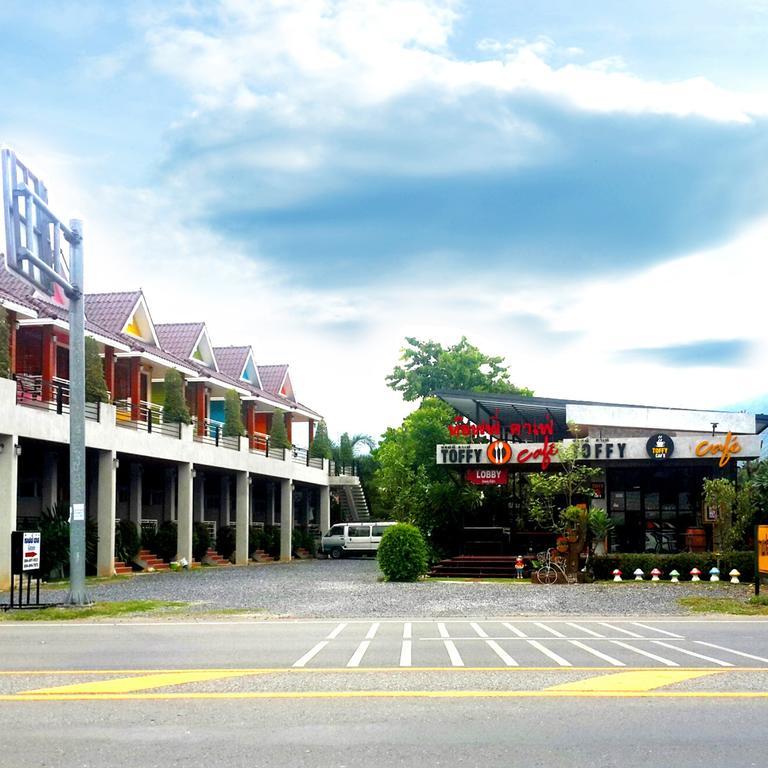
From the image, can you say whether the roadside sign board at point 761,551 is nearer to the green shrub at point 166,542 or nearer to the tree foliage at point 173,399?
the tree foliage at point 173,399

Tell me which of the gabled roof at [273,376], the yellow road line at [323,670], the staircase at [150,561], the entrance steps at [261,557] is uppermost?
the gabled roof at [273,376]

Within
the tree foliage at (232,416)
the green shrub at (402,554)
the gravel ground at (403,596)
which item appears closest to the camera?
the gravel ground at (403,596)

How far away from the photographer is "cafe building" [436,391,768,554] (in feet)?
110

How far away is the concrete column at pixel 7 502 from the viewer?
89.0 feet

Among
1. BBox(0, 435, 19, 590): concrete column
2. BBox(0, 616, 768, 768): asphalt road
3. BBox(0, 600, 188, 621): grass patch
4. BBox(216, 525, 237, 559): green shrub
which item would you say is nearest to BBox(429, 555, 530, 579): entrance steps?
BBox(0, 600, 188, 621): grass patch

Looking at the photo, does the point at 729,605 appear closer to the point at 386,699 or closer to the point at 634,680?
the point at 634,680

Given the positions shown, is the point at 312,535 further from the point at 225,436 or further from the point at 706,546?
the point at 706,546

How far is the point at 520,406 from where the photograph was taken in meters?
40.8

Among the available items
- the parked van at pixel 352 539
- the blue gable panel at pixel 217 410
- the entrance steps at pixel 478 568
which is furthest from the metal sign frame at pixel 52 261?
the parked van at pixel 352 539

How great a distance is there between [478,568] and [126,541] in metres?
12.1

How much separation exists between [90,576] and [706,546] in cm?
1893

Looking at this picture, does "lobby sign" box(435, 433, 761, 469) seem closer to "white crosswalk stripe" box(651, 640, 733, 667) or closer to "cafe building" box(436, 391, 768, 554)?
"cafe building" box(436, 391, 768, 554)

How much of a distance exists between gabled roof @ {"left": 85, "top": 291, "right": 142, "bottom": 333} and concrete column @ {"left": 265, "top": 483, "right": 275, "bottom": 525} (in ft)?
59.5

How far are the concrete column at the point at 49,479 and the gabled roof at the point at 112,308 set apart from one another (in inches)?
233
